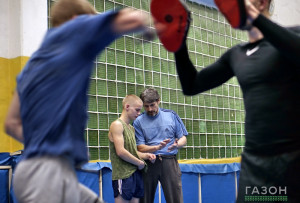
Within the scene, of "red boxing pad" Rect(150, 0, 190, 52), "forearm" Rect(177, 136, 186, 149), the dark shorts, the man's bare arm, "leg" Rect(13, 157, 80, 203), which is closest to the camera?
"leg" Rect(13, 157, 80, 203)

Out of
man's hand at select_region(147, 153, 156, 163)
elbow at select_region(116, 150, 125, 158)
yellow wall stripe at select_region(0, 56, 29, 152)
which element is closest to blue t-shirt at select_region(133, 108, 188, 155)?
man's hand at select_region(147, 153, 156, 163)

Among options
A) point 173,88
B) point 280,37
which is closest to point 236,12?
point 280,37

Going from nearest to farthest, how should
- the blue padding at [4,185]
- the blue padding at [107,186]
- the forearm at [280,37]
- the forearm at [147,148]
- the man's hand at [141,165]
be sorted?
the forearm at [280,37] < the blue padding at [4,185] < the man's hand at [141,165] < the forearm at [147,148] < the blue padding at [107,186]

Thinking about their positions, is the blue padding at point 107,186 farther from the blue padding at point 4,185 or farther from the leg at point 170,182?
the blue padding at point 4,185

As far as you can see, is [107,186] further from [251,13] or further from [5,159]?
[251,13]

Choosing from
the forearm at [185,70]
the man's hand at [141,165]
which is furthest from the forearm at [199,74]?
the man's hand at [141,165]

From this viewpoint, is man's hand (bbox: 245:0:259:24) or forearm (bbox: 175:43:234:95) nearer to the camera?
man's hand (bbox: 245:0:259:24)

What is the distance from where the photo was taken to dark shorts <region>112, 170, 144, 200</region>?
471cm

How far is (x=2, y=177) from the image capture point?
457 cm

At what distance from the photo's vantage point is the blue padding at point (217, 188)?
6879 millimetres

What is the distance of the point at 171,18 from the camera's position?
1943mm

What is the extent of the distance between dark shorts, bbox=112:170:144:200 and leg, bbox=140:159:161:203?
10.5 inches

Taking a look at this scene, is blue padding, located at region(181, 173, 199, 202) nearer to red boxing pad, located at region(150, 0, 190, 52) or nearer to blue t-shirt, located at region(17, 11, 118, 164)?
red boxing pad, located at region(150, 0, 190, 52)

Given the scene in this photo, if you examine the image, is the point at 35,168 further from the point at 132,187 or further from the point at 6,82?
the point at 6,82
